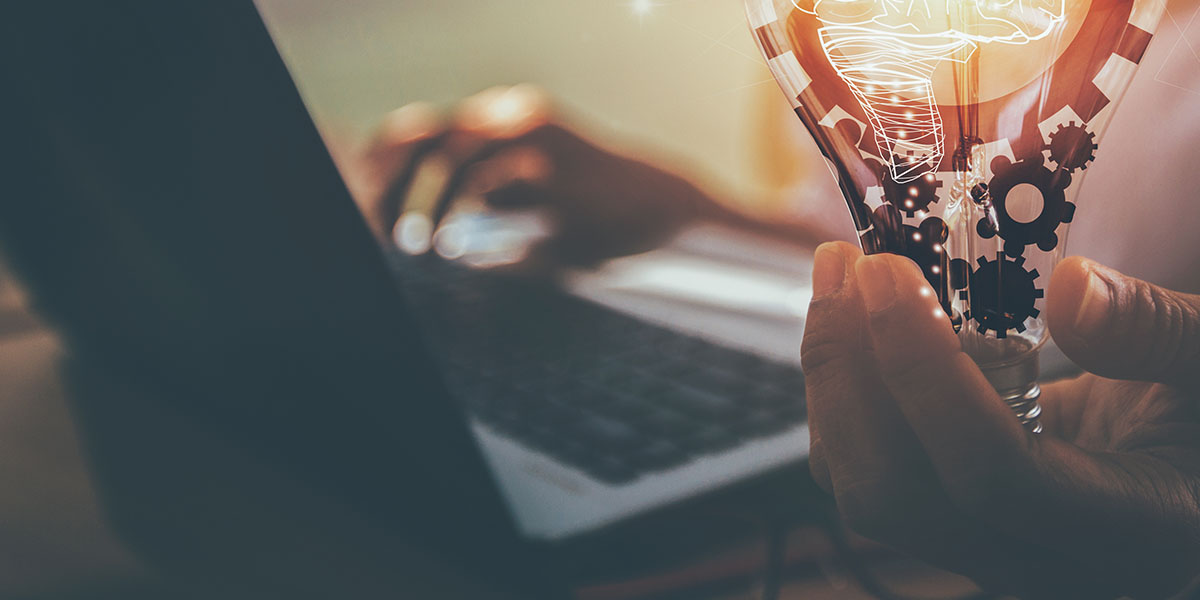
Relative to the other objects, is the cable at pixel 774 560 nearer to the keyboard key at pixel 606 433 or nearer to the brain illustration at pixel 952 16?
the keyboard key at pixel 606 433

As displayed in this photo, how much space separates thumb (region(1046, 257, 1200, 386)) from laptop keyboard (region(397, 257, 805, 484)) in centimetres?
24

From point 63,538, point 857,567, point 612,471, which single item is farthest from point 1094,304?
point 63,538

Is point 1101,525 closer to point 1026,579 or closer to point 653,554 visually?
point 1026,579

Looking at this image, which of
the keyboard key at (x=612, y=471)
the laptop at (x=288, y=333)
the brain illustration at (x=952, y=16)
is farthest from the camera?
the keyboard key at (x=612, y=471)

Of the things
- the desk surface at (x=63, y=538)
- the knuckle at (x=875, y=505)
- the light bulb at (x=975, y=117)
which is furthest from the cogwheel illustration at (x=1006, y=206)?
the desk surface at (x=63, y=538)

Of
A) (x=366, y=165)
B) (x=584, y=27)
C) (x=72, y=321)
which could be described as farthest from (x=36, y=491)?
(x=584, y=27)

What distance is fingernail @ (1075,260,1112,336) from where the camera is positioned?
24 centimetres

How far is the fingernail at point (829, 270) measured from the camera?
0.27 metres

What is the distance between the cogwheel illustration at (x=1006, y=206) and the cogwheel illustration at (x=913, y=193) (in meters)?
0.02

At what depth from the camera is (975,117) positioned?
0.25 metres

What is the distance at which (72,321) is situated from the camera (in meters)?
0.50

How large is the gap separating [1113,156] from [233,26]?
0.53m

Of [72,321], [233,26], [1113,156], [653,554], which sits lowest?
[653,554]

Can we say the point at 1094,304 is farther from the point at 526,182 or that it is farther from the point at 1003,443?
the point at 526,182
